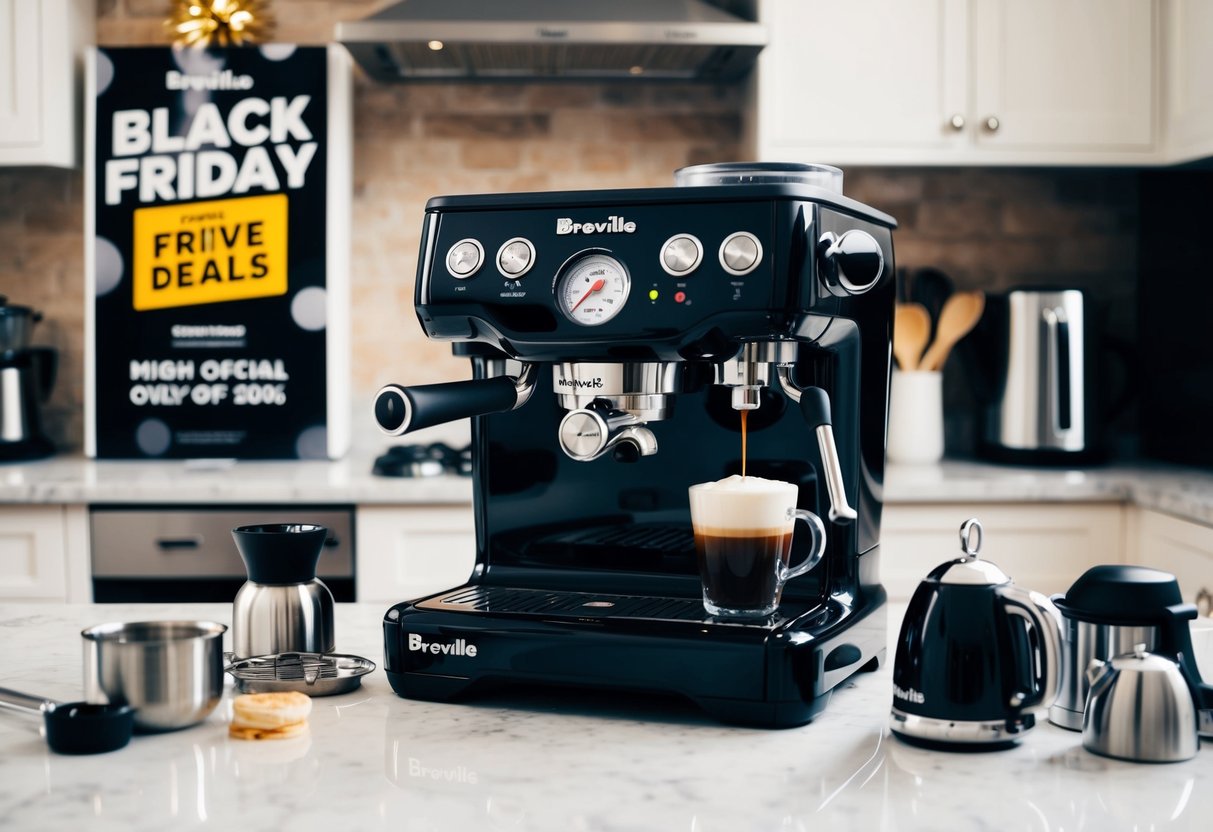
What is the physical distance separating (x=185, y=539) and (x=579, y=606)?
1.50m

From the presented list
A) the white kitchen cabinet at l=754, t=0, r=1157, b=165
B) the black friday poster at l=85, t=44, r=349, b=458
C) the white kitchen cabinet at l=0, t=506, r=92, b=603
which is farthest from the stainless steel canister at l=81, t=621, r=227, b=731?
the white kitchen cabinet at l=754, t=0, r=1157, b=165

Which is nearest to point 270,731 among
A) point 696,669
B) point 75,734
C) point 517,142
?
point 75,734

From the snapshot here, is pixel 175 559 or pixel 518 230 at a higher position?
pixel 518 230

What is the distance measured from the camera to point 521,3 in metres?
2.49

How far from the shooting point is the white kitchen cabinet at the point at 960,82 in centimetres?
259

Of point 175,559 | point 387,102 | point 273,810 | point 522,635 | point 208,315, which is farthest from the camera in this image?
point 387,102

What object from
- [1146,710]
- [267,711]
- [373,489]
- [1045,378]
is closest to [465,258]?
[267,711]

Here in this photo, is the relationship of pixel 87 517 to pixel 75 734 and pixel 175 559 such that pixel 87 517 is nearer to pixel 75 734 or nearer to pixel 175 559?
pixel 175 559

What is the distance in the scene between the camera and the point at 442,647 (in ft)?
3.29

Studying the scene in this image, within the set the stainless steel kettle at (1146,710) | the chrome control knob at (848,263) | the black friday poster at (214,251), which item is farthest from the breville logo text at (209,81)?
the stainless steel kettle at (1146,710)

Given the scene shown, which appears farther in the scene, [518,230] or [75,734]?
[518,230]

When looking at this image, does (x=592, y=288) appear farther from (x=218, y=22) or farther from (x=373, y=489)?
(x=218, y=22)

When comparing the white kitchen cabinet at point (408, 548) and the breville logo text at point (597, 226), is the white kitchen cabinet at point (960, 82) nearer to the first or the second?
the white kitchen cabinet at point (408, 548)

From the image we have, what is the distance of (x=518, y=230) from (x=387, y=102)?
6.64ft
